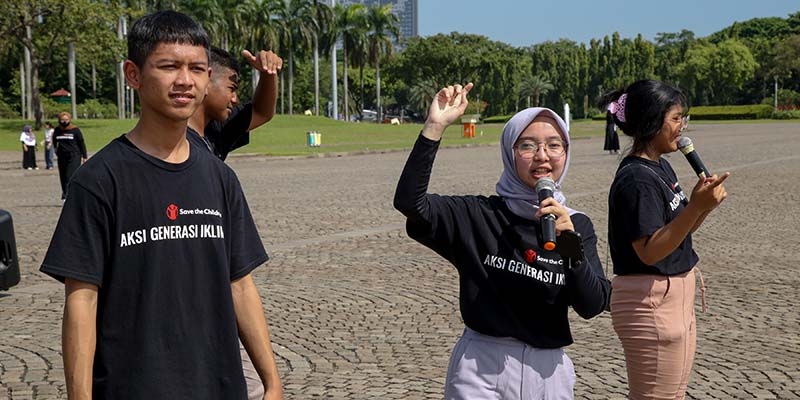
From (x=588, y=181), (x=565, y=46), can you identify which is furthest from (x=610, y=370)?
(x=565, y=46)

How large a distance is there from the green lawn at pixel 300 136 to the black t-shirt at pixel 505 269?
30528 mm

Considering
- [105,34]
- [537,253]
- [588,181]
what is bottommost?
[588,181]

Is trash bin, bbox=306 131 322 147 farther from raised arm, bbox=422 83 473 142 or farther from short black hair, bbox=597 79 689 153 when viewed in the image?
raised arm, bbox=422 83 473 142

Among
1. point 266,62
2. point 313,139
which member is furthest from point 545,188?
point 313,139

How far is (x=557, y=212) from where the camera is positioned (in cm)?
278

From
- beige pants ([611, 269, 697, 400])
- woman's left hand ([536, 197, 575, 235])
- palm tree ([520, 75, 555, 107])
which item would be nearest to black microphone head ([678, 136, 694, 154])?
beige pants ([611, 269, 697, 400])

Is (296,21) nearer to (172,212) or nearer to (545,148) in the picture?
(545,148)

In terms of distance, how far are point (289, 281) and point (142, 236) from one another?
6.74m

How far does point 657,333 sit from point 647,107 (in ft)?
2.83

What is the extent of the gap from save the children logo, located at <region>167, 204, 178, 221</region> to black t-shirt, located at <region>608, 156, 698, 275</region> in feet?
6.07

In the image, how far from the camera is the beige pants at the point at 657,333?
3.65 meters

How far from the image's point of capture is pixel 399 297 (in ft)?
27.3

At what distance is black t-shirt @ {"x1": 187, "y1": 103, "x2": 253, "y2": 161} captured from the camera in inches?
160

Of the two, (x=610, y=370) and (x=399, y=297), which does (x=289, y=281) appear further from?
(x=610, y=370)
